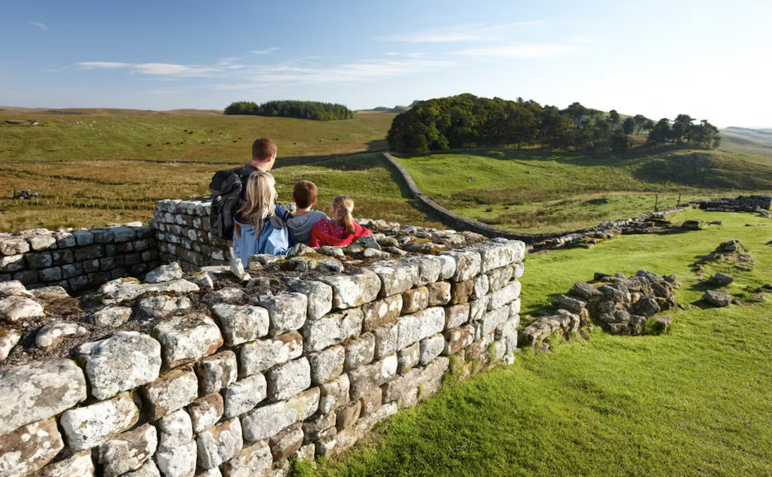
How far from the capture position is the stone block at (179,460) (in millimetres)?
3025

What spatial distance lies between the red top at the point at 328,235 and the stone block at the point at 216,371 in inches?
111

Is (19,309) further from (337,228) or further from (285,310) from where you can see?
(337,228)

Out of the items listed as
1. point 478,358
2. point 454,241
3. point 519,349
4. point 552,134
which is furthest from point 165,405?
point 552,134

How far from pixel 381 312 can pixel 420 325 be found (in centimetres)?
69

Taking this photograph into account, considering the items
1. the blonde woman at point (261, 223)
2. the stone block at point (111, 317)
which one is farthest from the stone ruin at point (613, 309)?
the stone block at point (111, 317)

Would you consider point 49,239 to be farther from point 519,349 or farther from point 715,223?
point 715,223

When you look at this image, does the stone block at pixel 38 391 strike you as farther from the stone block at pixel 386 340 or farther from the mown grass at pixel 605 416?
the stone block at pixel 386 340

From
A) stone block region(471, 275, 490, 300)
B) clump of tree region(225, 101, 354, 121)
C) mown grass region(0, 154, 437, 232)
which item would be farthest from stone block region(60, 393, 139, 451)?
clump of tree region(225, 101, 354, 121)

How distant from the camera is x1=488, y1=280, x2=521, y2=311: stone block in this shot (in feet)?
19.8

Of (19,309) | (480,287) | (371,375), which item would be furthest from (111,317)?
(480,287)

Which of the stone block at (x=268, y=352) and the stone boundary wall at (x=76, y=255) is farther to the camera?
the stone boundary wall at (x=76, y=255)

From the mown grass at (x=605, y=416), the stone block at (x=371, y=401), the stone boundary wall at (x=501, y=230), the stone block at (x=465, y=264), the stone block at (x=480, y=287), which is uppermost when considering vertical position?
the stone block at (x=465, y=264)

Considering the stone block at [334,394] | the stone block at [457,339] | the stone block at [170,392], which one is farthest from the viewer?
the stone block at [457,339]

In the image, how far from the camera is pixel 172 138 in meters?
86.4
